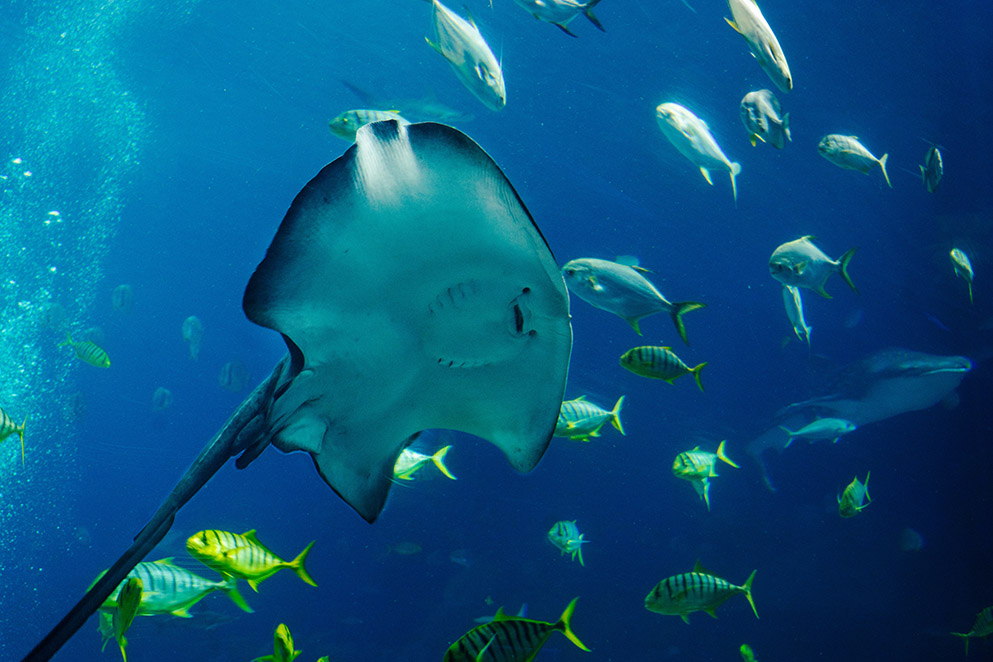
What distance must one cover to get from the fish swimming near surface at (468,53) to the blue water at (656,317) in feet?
16.6

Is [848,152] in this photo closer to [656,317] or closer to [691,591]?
[691,591]

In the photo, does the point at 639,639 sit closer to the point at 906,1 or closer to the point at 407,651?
the point at 407,651

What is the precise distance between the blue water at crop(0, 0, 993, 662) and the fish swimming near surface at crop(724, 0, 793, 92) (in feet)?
15.4

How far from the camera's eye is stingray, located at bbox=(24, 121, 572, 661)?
1.13 metres

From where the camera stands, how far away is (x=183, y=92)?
1399 centimetres

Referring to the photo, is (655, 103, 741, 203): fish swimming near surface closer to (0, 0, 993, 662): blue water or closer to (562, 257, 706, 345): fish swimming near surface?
(562, 257, 706, 345): fish swimming near surface

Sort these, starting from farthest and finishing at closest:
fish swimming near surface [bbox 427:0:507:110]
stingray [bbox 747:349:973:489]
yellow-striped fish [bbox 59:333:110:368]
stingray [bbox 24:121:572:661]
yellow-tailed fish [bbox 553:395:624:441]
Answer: stingray [bbox 747:349:973:489]
yellow-striped fish [bbox 59:333:110:368]
yellow-tailed fish [bbox 553:395:624:441]
fish swimming near surface [bbox 427:0:507:110]
stingray [bbox 24:121:572:661]

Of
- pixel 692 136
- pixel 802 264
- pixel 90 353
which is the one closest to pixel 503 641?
pixel 802 264

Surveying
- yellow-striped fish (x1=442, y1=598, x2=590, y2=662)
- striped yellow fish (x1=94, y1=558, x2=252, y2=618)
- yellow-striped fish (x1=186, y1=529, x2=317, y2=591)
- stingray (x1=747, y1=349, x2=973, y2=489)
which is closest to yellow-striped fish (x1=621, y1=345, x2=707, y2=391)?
yellow-striped fish (x1=442, y1=598, x2=590, y2=662)

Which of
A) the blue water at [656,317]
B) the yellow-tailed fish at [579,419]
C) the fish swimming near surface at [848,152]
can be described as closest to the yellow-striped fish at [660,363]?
the yellow-tailed fish at [579,419]

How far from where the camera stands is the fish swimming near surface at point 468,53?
10.0ft

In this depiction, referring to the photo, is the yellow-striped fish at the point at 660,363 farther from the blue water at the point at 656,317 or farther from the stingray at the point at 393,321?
the blue water at the point at 656,317

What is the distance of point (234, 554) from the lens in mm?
2328

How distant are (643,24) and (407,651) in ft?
38.6
